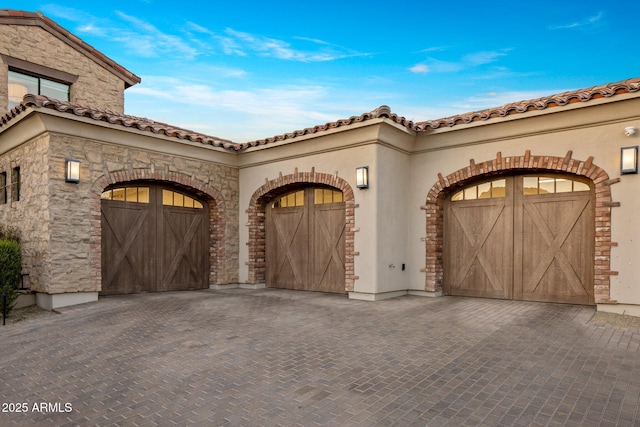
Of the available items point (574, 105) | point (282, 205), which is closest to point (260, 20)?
point (282, 205)

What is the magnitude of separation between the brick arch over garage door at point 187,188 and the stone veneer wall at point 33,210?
83 cm

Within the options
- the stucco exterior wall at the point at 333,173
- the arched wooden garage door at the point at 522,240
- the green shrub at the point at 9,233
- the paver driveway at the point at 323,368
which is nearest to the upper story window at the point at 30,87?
the green shrub at the point at 9,233

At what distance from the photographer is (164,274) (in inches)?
388

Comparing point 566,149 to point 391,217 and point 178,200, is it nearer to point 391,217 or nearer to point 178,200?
point 391,217

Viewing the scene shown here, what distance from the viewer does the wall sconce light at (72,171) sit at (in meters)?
7.69

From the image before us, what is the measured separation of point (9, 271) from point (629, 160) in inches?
456

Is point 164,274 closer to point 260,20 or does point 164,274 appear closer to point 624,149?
point 260,20

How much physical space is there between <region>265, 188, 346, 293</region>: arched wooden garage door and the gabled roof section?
27.5 ft

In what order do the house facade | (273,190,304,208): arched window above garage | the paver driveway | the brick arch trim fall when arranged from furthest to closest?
(273,190,304,208): arched window above garage, the brick arch trim, the house facade, the paver driveway

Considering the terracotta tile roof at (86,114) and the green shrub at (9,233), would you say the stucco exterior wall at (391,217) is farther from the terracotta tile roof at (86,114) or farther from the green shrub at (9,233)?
the green shrub at (9,233)

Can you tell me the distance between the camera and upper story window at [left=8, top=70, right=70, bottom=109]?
11.5 meters

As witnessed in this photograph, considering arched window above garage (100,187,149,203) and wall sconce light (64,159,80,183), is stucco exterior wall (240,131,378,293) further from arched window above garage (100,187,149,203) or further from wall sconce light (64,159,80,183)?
wall sconce light (64,159,80,183)

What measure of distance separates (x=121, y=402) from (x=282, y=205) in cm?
757

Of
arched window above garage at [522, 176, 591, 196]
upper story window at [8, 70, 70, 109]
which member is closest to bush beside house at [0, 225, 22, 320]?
upper story window at [8, 70, 70, 109]
